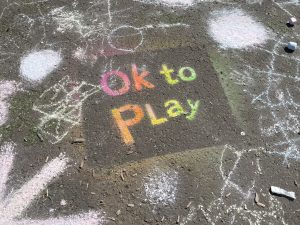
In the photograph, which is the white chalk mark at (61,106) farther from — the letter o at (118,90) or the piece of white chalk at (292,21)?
the piece of white chalk at (292,21)

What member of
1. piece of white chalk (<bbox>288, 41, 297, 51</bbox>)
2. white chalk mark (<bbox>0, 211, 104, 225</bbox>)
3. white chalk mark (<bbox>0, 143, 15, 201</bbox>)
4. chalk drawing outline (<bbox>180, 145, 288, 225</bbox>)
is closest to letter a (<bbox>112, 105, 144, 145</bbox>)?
white chalk mark (<bbox>0, 211, 104, 225</bbox>)

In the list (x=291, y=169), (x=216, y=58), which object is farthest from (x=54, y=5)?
(x=291, y=169)

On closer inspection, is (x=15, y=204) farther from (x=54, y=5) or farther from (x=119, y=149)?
(x=54, y=5)

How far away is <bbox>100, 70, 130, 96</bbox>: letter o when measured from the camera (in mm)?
4332

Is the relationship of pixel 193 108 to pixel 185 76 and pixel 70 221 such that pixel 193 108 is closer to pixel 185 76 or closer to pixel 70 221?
pixel 185 76

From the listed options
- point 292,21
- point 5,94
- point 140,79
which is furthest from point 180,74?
point 5,94

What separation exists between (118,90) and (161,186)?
134 cm

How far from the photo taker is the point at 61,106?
13.7 feet

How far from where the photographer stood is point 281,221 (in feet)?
11.5

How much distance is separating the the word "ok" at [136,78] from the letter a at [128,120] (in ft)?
0.80

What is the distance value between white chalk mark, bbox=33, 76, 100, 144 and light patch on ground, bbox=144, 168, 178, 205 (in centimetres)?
107

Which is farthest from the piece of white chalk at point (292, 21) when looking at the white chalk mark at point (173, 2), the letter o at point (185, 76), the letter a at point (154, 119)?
the letter a at point (154, 119)

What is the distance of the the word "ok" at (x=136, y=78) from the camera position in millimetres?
4355

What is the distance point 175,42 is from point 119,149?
1.86m
